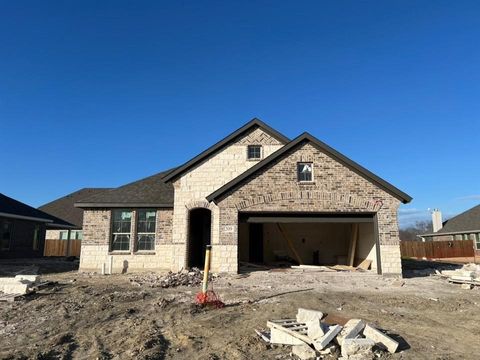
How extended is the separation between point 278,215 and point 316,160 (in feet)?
10.2

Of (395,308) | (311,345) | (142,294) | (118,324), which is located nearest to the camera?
(311,345)

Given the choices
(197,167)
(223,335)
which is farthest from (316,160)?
(223,335)

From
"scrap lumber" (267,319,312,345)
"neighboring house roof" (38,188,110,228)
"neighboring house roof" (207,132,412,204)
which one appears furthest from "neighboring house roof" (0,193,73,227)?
"scrap lumber" (267,319,312,345)

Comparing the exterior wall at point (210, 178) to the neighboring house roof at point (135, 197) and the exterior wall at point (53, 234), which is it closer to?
the neighboring house roof at point (135, 197)

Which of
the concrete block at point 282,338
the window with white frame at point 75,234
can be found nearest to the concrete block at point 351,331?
the concrete block at point 282,338

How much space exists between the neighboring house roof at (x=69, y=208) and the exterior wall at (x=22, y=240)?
17.7ft

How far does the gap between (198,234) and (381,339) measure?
15.0 metres

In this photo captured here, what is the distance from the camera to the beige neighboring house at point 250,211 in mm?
17094

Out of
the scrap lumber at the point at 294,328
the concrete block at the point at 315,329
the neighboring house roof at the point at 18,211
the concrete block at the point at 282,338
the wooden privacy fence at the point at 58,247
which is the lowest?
the concrete block at the point at 282,338

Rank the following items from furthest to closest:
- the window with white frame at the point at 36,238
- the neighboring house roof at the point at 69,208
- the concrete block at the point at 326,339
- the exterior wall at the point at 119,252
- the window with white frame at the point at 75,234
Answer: the neighboring house roof at the point at 69,208 → the window with white frame at the point at 75,234 → the window with white frame at the point at 36,238 → the exterior wall at the point at 119,252 → the concrete block at the point at 326,339

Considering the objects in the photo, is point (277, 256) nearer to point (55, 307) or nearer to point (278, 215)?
point (278, 215)

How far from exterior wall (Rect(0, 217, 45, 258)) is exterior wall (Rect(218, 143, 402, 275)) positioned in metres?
17.2

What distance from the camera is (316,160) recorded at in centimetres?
1755

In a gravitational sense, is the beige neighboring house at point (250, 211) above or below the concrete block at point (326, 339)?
above
